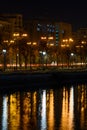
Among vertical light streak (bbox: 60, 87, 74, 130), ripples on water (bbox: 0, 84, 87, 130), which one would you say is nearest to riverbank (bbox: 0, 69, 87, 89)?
ripples on water (bbox: 0, 84, 87, 130)

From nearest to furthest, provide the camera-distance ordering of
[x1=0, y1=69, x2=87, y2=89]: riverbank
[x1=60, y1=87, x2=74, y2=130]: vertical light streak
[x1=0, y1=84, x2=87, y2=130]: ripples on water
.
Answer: [x1=60, y1=87, x2=74, y2=130]: vertical light streak → [x1=0, y1=84, x2=87, y2=130]: ripples on water → [x1=0, y1=69, x2=87, y2=89]: riverbank

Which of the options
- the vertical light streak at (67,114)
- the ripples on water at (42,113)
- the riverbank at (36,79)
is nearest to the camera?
the vertical light streak at (67,114)

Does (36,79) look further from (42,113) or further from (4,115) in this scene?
(4,115)

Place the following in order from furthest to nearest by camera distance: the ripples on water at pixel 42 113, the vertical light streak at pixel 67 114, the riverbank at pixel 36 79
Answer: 1. the riverbank at pixel 36 79
2. the ripples on water at pixel 42 113
3. the vertical light streak at pixel 67 114

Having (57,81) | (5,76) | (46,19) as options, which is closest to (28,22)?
(46,19)

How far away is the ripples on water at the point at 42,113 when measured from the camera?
86.0 feet

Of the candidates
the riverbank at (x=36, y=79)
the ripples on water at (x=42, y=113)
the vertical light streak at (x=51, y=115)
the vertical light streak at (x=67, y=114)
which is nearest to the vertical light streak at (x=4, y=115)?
the ripples on water at (x=42, y=113)

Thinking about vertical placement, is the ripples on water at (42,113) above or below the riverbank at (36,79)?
below

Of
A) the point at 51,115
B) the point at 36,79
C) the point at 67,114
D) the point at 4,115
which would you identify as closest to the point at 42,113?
the point at 51,115

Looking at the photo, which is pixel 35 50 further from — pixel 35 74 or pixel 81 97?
pixel 81 97

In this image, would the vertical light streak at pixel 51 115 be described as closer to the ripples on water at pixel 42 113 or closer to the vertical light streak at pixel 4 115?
the ripples on water at pixel 42 113

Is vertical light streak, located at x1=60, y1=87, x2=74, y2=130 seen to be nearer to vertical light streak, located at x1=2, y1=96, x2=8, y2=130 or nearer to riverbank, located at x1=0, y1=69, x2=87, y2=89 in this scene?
vertical light streak, located at x1=2, y1=96, x2=8, y2=130

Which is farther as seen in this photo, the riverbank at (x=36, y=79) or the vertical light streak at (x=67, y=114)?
the riverbank at (x=36, y=79)

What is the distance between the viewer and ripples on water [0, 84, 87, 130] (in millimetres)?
26222
